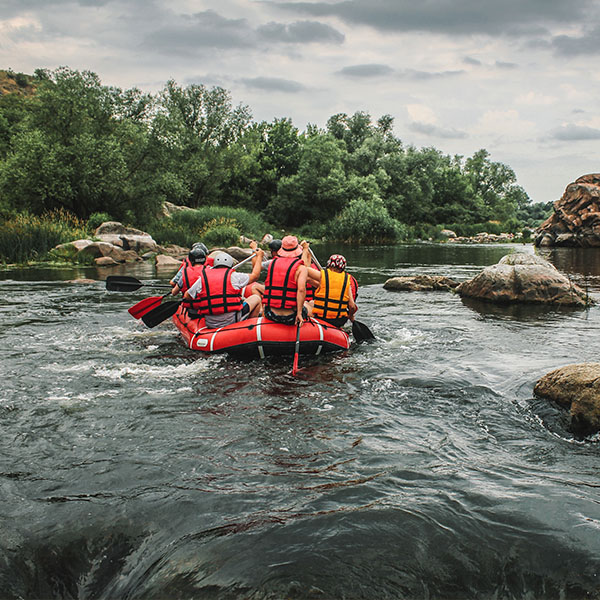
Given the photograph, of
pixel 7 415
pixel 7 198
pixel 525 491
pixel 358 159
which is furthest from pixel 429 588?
pixel 358 159

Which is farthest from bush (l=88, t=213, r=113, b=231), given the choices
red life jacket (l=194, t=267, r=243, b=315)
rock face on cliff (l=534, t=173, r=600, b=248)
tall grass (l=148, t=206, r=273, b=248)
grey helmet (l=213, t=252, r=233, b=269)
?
rock face on cliff (l=534, t=173, r=600, b=248)

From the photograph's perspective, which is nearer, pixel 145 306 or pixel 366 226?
pixel 145 306

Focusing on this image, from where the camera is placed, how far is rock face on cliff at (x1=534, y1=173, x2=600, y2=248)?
35844mm

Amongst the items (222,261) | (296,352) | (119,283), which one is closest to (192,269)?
(222,261)

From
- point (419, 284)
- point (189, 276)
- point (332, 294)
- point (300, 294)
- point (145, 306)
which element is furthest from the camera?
point (419, 284)

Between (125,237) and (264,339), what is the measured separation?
20105 mm

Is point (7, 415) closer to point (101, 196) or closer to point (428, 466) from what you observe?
point (428, 466)

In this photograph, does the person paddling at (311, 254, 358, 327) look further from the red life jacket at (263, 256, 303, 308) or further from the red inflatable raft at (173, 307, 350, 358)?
the red life jacket at (263, 256, 303, 308)

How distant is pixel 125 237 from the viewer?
25.7 meters

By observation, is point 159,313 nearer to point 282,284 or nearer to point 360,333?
point 282,284

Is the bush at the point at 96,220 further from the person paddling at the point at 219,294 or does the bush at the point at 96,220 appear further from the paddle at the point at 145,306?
the person paddling at the point at 219,294

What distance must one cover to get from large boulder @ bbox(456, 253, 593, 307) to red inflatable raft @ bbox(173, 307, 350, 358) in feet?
20.7

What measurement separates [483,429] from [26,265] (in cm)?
1866

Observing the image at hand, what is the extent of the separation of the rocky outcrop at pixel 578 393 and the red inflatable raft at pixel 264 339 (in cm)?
300
